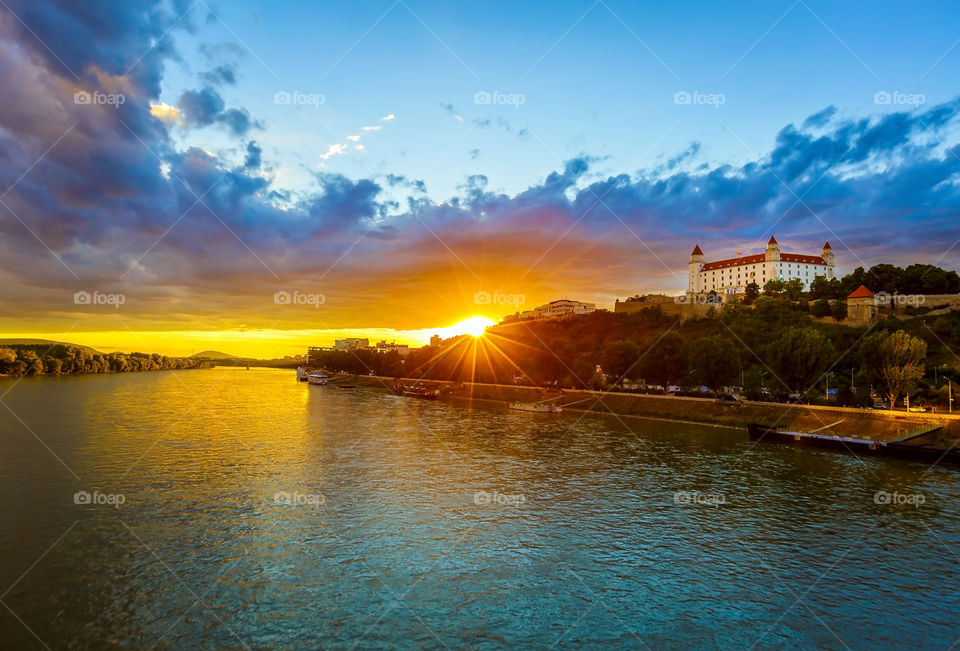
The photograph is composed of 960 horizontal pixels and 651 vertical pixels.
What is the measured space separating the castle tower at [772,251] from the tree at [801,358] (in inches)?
3496

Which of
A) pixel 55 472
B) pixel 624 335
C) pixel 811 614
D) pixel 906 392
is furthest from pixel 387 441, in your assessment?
pixel 624 335

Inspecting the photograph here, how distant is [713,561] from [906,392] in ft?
165

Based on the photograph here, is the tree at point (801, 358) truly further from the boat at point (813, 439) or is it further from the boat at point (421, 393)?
the boat at point (421, 393)

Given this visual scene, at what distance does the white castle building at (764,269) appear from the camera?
144625mm

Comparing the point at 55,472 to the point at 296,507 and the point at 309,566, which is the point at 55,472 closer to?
the point at 296,507

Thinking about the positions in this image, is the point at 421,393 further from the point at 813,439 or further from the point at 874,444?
the point at 874,444

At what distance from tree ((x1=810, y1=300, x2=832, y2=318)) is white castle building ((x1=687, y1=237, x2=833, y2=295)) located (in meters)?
34.6

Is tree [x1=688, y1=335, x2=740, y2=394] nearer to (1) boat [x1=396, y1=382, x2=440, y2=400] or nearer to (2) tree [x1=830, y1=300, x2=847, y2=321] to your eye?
(2) tree [x1=830, y1=300, x2=847, y2=321]

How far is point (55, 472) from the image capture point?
3338cm

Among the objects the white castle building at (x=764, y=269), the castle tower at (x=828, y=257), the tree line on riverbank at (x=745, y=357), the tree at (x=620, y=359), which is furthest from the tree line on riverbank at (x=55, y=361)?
the castle tower at (x=828, y=257)

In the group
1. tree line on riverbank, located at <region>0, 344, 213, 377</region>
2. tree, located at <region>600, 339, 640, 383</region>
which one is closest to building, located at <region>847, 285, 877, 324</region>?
tree, located at <region>600, 339, 640, 383</region>

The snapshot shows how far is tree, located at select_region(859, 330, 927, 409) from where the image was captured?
55688mm

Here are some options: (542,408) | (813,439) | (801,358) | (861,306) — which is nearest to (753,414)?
(801,358)

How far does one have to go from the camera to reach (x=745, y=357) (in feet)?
295
